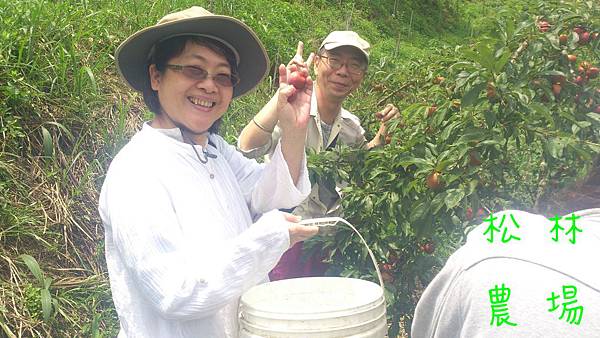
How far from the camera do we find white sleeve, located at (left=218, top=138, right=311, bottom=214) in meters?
1.75

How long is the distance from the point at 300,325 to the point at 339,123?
1496mm

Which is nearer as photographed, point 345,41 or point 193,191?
point 193,191

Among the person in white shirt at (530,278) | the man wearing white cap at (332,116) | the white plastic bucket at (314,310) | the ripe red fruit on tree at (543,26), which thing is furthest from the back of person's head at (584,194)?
the man wearing white cap at (332,116)

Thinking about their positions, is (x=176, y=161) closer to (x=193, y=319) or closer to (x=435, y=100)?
(x=193, y=319)

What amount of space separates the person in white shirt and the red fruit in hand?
2.82 feet

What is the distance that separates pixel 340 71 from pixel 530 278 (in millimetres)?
1775

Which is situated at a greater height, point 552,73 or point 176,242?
point 552,73

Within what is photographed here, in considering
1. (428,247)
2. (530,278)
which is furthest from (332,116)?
(530,278)

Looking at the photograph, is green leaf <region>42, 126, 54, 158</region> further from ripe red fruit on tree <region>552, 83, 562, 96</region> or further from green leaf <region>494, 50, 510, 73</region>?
ripe red fruit on tree <region>552, 83, 562, 96</region>

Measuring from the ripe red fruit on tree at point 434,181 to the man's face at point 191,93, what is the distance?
74cm

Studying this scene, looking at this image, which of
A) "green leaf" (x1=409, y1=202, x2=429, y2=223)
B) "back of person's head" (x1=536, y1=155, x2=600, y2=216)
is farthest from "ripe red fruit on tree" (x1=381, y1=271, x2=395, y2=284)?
"back of person's head" (x1=536, y1=155, x2=600, y2=216)

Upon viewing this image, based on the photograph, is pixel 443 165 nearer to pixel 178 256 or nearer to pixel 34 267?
pixel 178 256

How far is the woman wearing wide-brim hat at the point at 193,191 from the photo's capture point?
127cm

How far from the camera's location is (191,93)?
1.57m
